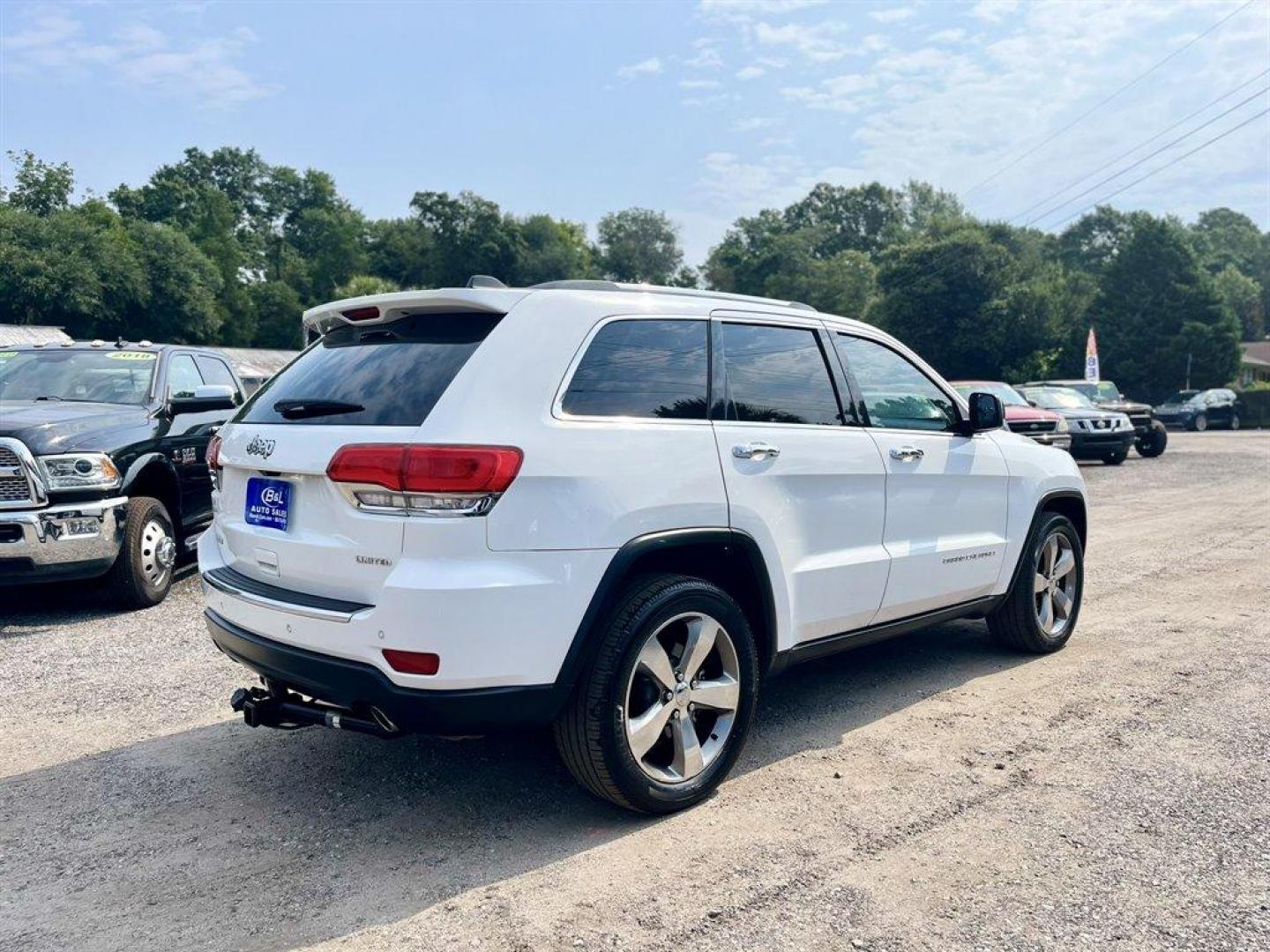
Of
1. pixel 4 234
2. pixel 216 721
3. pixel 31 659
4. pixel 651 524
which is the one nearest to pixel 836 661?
pixel 651 524

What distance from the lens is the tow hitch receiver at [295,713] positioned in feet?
10.4

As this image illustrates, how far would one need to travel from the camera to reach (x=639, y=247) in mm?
108812

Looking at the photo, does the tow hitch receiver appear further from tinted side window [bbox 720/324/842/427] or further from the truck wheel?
the truck wheel

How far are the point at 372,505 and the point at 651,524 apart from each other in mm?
928

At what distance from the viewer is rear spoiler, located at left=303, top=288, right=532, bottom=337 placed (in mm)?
3324

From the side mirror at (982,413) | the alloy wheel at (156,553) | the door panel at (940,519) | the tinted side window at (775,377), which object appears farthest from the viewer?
the alloy wheel at (156,553)

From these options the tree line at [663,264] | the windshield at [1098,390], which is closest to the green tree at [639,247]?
the tree line at [663,264]

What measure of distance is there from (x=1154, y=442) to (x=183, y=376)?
65.5ft

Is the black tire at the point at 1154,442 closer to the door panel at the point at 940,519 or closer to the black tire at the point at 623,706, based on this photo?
the door panel at the point at 940,519

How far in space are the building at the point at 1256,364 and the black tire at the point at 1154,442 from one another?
160 ft

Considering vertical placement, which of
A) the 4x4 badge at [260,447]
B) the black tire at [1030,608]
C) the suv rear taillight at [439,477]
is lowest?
the black tire at [1030,608]

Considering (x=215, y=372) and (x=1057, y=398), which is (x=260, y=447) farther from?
(x=1057, y=398)

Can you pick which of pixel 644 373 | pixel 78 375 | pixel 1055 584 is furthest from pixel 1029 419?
pixel 644 373

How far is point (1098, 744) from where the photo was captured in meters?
4.07
